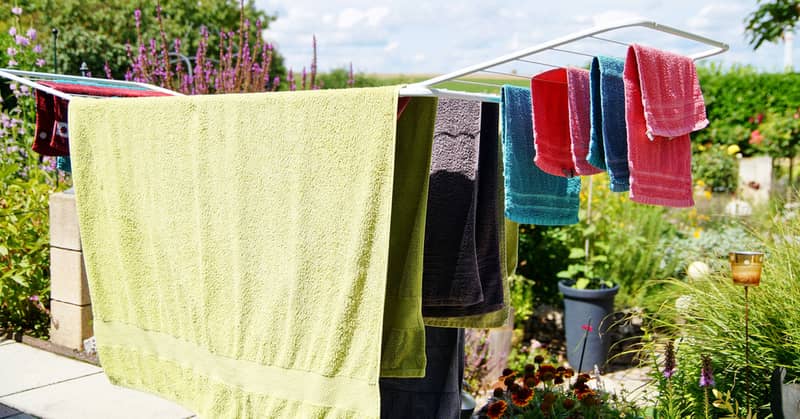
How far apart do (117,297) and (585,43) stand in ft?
5.89

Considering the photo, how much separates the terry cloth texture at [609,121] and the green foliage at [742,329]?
107 centimetres

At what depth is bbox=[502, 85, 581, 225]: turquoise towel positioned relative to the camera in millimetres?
2111

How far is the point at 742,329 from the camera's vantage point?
268 centimetres

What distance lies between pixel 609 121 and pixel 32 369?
10.8ft

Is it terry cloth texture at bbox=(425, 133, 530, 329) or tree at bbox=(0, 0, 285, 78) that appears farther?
tree at bbox=(0, 0, 285, 78)

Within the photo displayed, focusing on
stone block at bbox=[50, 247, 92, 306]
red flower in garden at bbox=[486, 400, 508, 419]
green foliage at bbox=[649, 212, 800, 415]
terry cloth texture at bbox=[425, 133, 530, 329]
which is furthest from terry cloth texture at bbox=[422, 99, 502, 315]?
stone block at bbox=[50, 247, 92, 306]

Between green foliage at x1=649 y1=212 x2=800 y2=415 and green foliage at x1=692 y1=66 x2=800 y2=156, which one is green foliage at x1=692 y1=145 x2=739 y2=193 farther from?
green foliage at x1=649 y1=212 x2=800 y2=415

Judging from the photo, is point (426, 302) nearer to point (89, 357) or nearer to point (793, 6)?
point (89, 357)

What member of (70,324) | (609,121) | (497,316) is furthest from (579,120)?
(70,324)

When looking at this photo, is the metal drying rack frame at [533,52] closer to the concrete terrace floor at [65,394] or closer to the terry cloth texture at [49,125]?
the terry cloth texture at [49,125]

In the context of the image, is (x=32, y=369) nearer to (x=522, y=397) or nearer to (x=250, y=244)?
(x=250, y=244)

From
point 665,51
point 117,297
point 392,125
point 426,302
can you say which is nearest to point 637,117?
point 665,51

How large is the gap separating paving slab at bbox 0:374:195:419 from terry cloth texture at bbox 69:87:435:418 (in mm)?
764

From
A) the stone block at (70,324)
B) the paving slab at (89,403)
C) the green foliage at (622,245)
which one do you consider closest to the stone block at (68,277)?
the stone block at (70,324)
